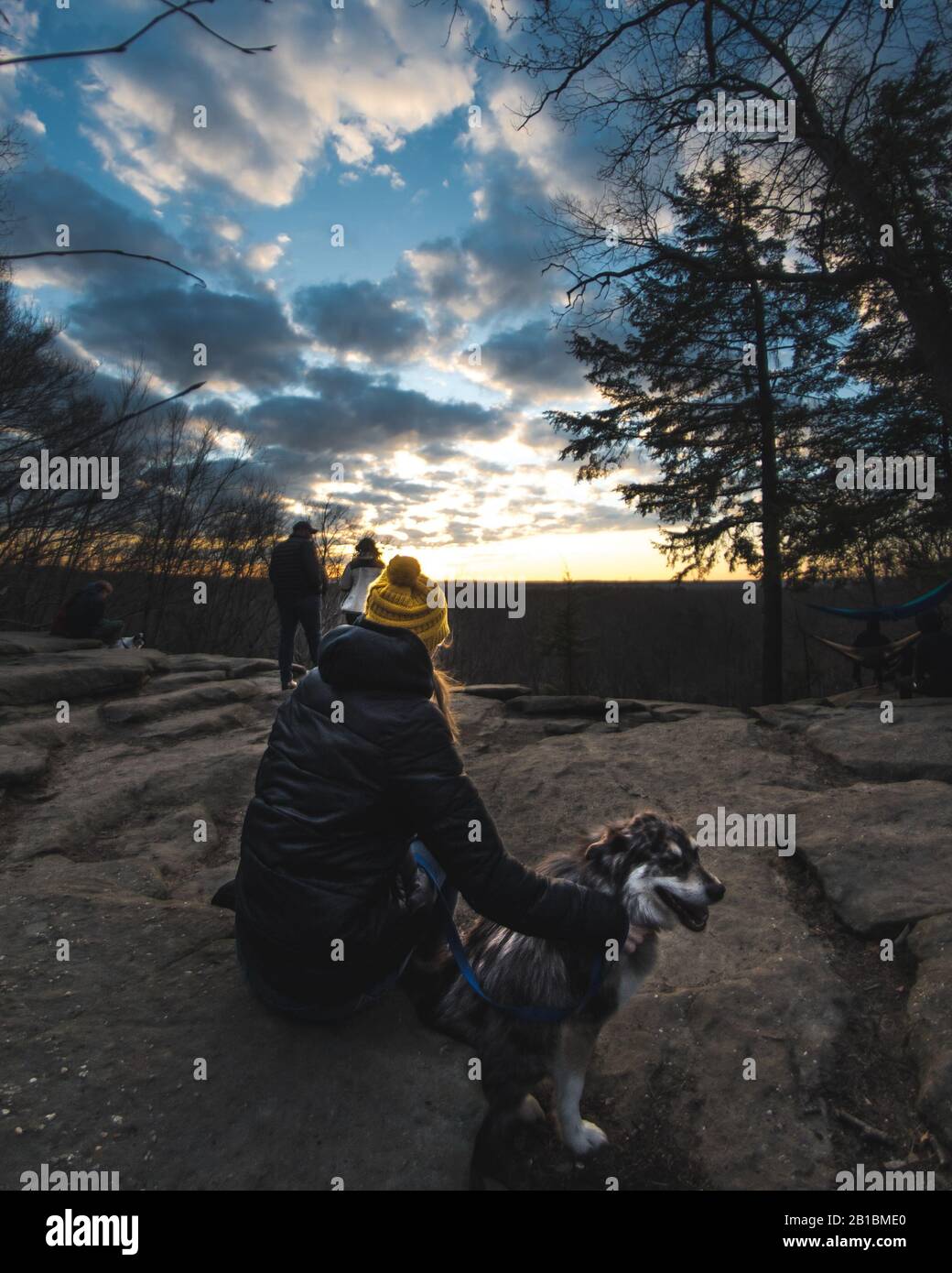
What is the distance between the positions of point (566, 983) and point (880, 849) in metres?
3.24

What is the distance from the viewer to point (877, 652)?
12.8 m

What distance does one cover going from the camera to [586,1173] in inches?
104

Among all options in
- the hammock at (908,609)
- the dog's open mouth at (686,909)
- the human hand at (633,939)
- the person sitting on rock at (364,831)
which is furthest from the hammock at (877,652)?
the person sitting on rock at (364,831)

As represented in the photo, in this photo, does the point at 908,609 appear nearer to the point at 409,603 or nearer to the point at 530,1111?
the point at 530,1111

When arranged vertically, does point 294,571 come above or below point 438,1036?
above

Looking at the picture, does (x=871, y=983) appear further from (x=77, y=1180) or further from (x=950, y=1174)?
(x=77, y=1180)

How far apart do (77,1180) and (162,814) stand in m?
4.73

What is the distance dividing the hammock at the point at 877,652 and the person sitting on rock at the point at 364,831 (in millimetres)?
10574

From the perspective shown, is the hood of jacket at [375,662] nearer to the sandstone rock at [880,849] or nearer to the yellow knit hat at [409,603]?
the yellow knit hat at [409,603]

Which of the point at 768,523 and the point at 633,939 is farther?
the point at 768,523

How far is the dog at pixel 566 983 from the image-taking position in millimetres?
2658

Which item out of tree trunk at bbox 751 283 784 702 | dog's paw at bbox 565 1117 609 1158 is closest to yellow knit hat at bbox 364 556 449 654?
dog's paw at bbox 565 1117 609 1158

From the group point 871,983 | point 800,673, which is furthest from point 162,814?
point 800,673

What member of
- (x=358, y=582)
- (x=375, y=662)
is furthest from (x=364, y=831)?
(x=358, y=582)
